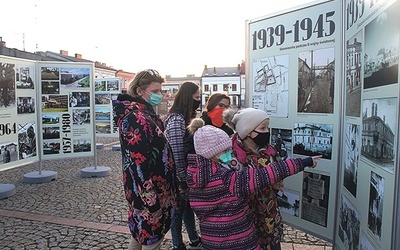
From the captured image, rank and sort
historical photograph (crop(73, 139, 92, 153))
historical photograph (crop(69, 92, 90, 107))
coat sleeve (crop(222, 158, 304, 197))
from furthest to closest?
historical photograph (crop(73, 139, 92, 153))
historical photograph (crop(69, 92, 90, 107))
coat sleeve (crop(222, 158, 304, 197))

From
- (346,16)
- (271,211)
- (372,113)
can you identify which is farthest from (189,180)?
(346,16)

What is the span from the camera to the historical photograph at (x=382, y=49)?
151 centimetres

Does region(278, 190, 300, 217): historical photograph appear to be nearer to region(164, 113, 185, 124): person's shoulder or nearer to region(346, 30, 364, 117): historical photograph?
region(346, 30, 364, 117): historical photograph

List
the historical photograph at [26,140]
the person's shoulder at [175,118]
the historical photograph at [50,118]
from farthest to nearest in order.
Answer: the historical photograph at [50,118] < the historical photograph at [26,140] < the person's shoulder at [175,118]

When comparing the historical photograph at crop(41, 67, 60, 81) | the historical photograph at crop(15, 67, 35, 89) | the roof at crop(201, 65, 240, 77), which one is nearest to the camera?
the historical photograph at crop(15, 67, 35, 89)

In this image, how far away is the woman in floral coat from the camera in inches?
91.5

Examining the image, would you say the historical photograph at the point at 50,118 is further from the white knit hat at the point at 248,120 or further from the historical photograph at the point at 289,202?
the white knit hat at the point at 248,120

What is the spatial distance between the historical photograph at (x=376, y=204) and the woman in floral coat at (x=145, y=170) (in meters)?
1.33

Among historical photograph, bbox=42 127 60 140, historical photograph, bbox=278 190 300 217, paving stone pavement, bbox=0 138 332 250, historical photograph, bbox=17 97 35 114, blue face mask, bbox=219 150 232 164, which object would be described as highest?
historical photograph, bbox=17 97 35 114

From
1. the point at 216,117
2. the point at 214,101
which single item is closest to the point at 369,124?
the point at 216,117

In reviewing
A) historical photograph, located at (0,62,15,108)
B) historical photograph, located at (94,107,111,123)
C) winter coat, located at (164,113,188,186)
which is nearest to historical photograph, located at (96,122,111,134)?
historical photograph, located at (94,107,111,123)

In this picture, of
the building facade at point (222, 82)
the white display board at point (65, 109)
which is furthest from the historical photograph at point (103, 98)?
the building facade at point (222, 82)

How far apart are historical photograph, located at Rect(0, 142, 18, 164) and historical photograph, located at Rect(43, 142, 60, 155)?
2.60ft

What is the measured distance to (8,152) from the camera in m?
5.64
